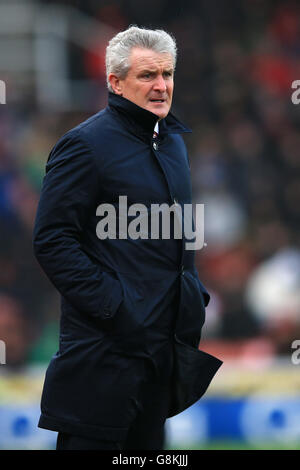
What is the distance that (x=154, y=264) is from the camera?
291cm

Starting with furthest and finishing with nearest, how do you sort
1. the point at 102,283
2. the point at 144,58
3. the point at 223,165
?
the point at 223,165 < the point at 144,58 < the point at 102,283

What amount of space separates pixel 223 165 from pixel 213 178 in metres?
0.22

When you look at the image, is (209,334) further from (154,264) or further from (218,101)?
(154,264)

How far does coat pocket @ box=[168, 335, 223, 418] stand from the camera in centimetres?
296

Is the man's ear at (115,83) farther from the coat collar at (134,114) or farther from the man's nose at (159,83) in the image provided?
the man's nose at (159,83)

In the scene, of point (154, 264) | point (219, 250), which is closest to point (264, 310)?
point (219, 250)

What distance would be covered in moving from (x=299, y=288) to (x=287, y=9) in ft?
13.9

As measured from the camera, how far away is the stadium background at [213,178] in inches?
241

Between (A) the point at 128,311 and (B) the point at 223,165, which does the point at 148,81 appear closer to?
(A) the point at 128,311

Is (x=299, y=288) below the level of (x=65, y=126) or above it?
below

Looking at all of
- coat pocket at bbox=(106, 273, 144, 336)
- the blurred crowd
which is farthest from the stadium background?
Result: coat pocket at bbox=(106, 273, 144, 336)

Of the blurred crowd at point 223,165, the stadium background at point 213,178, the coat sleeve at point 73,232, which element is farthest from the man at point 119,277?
the blurred crowd at point 223,165

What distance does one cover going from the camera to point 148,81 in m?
2.96

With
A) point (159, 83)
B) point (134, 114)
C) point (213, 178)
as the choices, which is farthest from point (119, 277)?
point (213, 178)
